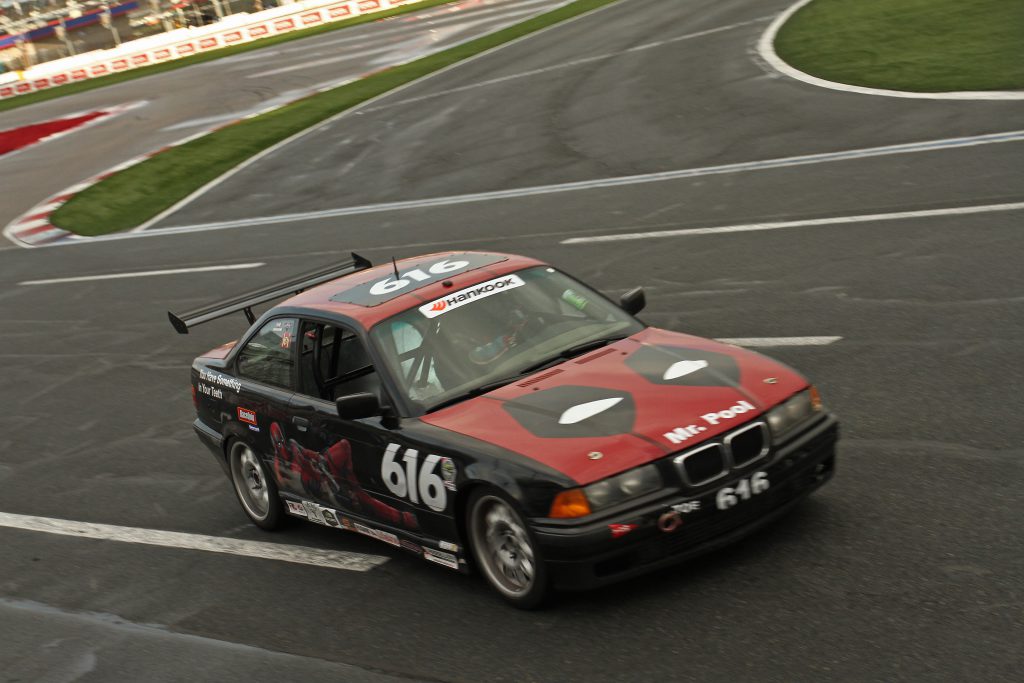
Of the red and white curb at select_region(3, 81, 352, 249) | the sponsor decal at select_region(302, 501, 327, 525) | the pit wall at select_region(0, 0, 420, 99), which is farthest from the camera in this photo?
the pit wall at select_region(0, 0, 420, 99)

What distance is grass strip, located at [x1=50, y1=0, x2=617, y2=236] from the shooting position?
23.0 m

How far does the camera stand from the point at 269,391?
7184 mm

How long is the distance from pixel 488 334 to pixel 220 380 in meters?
2.22

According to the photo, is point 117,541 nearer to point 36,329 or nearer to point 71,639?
point 71,639

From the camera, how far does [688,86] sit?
69.0ft

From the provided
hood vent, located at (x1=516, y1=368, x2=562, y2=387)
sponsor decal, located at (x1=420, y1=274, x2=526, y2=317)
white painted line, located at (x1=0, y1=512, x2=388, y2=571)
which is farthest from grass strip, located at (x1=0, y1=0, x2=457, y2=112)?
hood vent, located at (x1=516, y1=368, x2=562, y2=387)

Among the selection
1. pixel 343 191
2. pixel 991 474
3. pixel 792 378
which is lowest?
pixel 343 191

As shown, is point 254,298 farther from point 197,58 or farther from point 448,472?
point 197,58

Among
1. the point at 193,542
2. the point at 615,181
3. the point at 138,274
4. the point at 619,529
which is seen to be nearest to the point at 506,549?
the point at 619,529

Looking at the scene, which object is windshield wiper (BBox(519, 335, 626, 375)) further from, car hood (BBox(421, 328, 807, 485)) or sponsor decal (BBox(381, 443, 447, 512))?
sponsor decal (BBox(381, 443, 447, 512))

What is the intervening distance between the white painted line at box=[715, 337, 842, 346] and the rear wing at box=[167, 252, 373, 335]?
2721 mm

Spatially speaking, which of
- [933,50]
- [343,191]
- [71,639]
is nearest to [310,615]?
[71,639]

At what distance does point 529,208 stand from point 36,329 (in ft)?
20.5

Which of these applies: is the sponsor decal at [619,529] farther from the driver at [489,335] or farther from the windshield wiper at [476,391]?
the driver at [489,335]
